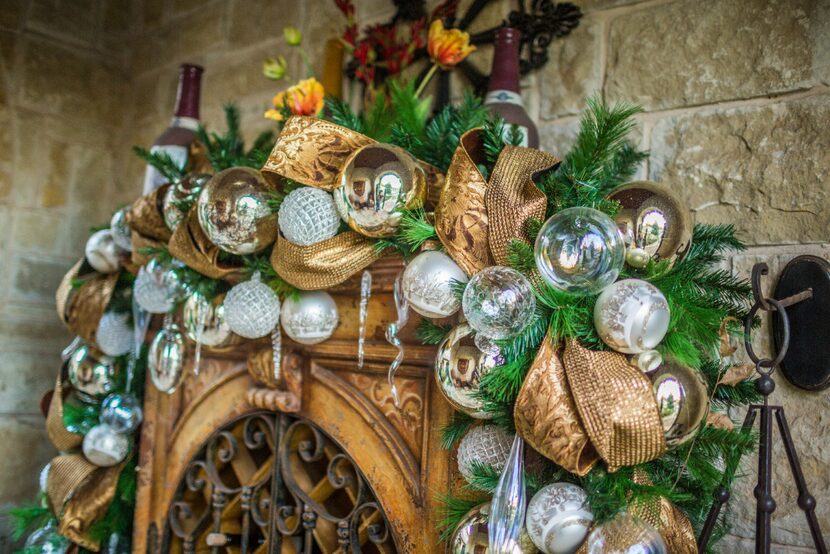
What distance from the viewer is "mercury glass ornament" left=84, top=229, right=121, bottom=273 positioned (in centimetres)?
125

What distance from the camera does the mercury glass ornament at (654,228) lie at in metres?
0.70

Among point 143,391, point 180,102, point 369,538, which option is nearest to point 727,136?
point 369,538

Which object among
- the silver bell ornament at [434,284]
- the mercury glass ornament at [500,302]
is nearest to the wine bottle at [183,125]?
the silver bell ornament at [434,284]

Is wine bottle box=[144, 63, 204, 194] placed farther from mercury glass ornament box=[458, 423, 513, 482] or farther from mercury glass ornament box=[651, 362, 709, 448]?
mercury glass ornament box=[651, 362, 709, 448]

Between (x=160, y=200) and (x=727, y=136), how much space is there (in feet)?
2.83

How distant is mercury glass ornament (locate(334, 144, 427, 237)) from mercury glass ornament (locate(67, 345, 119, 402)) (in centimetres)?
75

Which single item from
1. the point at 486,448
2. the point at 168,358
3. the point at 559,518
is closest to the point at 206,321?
the point at 168,358

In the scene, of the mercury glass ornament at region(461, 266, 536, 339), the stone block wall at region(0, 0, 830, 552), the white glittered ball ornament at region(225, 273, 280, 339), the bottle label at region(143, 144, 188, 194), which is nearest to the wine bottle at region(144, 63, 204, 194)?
the bottle label at region(143, 144, 188, 194)

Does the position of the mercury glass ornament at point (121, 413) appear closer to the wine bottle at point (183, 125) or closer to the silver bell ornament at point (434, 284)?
the wine bottle at point (183, 125)

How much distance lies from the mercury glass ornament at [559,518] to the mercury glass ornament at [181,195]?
67 cm

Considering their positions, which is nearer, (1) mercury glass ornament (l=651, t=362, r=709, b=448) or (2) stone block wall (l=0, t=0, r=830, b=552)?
(1) mercury glass ornament (l=651, t=362, r=709, b=448)

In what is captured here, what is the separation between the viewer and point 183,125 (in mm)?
1281

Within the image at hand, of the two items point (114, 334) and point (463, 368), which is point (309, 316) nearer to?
point (463, 368)

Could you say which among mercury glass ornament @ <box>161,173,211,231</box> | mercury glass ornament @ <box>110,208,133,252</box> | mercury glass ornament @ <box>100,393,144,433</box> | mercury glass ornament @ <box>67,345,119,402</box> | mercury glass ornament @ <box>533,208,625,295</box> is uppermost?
mercury glass ornament @ <box>161,173,211,231</box>
